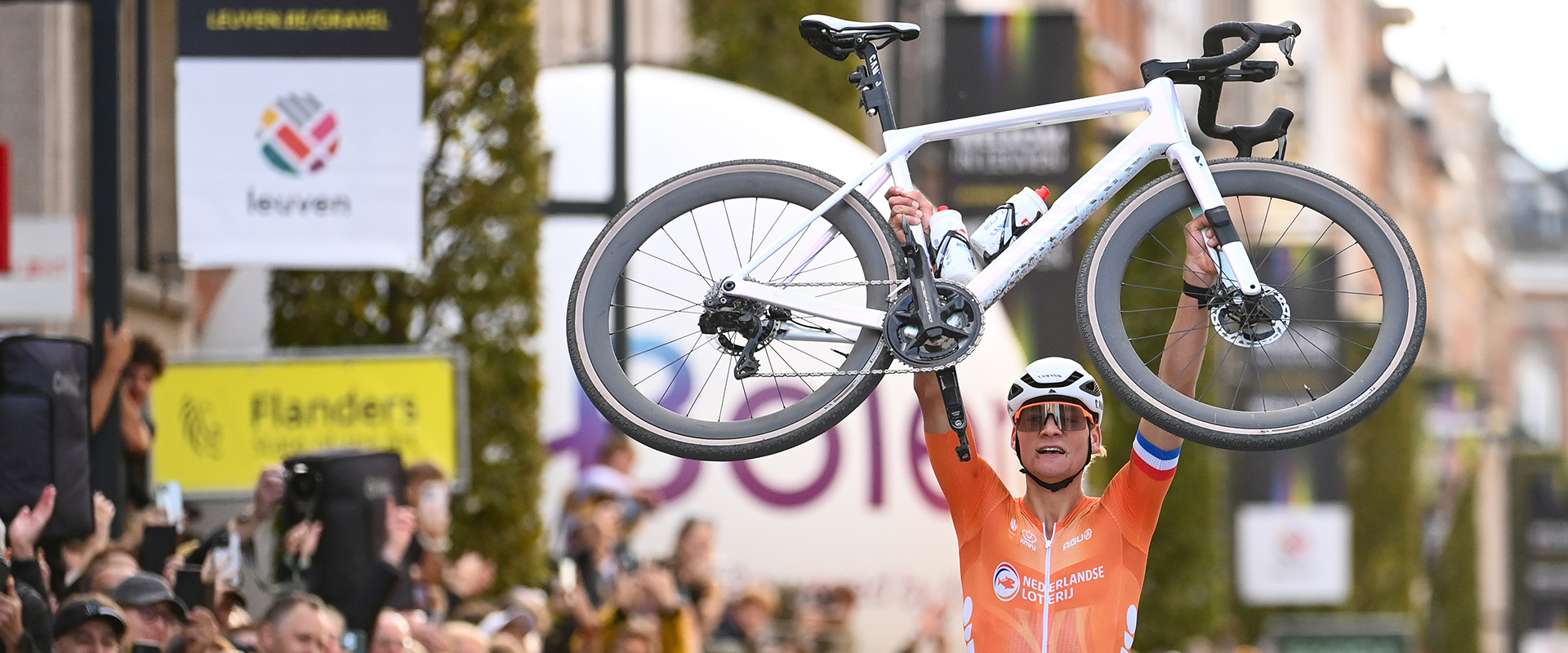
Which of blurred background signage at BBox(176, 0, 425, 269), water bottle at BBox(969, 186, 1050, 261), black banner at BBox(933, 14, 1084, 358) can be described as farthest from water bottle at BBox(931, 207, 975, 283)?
black banner at BBox(933, 14, 1084, 358)

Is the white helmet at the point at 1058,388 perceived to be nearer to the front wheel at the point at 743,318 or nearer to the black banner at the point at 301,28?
the front wheel at the point at 743,318

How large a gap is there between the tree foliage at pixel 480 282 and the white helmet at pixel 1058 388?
7073 millimetres

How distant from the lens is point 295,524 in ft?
25.2

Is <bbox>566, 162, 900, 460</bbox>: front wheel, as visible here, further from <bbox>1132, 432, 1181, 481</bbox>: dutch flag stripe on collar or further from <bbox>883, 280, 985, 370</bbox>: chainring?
<bbox>1132, 432, 1181, 481</bbox>: dutch flag stripe on collar

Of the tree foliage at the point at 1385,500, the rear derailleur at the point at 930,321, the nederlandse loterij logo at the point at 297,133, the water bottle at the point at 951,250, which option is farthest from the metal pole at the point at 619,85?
the tree foliage at the point at 1385,500

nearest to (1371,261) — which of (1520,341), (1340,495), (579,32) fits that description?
(579,32)

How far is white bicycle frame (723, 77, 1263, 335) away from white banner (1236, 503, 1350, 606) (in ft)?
81.7

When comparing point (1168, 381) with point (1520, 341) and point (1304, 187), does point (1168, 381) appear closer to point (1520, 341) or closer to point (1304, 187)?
point (1304, 187)

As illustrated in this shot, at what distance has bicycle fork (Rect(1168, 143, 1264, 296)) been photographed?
4.67 m

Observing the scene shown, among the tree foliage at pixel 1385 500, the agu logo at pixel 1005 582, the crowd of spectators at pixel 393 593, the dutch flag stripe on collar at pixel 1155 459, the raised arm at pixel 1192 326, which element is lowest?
the tree foliage at pixel 1385 500

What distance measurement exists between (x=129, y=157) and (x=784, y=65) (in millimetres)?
11099

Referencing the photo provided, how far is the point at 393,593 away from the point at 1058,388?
336 cm

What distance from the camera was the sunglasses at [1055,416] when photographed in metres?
4.93

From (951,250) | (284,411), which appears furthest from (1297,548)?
(951,250)
